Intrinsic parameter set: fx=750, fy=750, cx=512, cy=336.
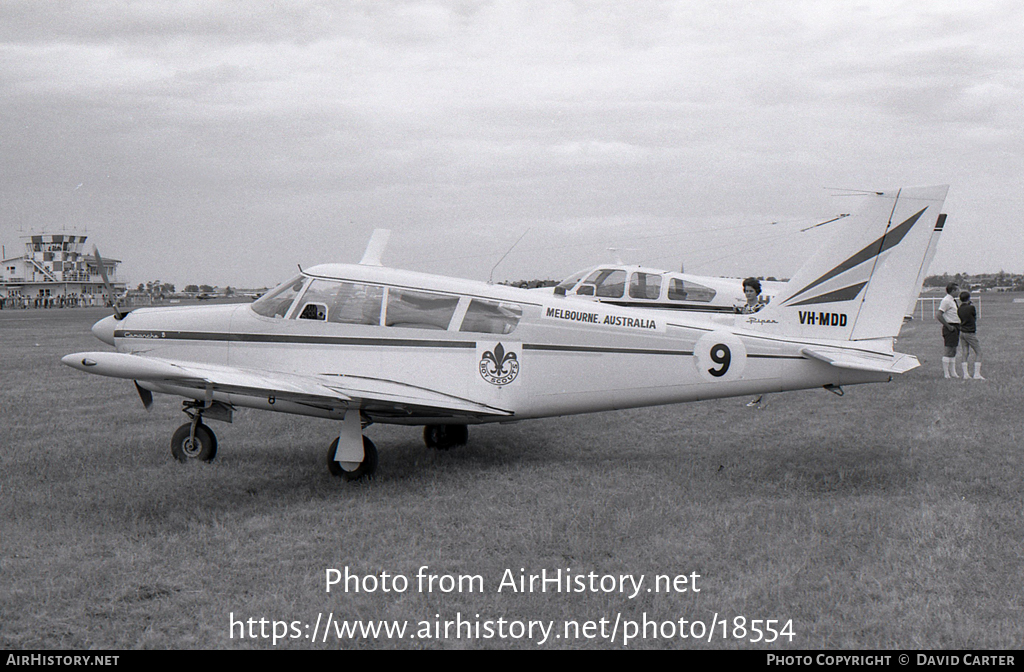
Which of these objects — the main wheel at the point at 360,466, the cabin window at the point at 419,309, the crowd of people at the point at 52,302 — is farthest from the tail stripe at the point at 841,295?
the crowd of people at the point at 52,302

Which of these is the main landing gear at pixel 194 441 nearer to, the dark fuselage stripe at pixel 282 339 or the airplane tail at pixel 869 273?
the dark fuselage stripe at pixel 282 339

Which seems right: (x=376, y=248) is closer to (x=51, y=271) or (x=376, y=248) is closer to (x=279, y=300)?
(x=279, y=300)

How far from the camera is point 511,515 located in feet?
20.8

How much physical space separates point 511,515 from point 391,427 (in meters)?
4.90

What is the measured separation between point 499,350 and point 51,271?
116m

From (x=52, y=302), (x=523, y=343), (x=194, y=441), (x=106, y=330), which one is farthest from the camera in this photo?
(x=52, y=302)

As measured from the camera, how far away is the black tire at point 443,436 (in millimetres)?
9336

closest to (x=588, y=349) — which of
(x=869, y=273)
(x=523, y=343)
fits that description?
(x=523, y=343)

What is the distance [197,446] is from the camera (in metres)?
8.40
